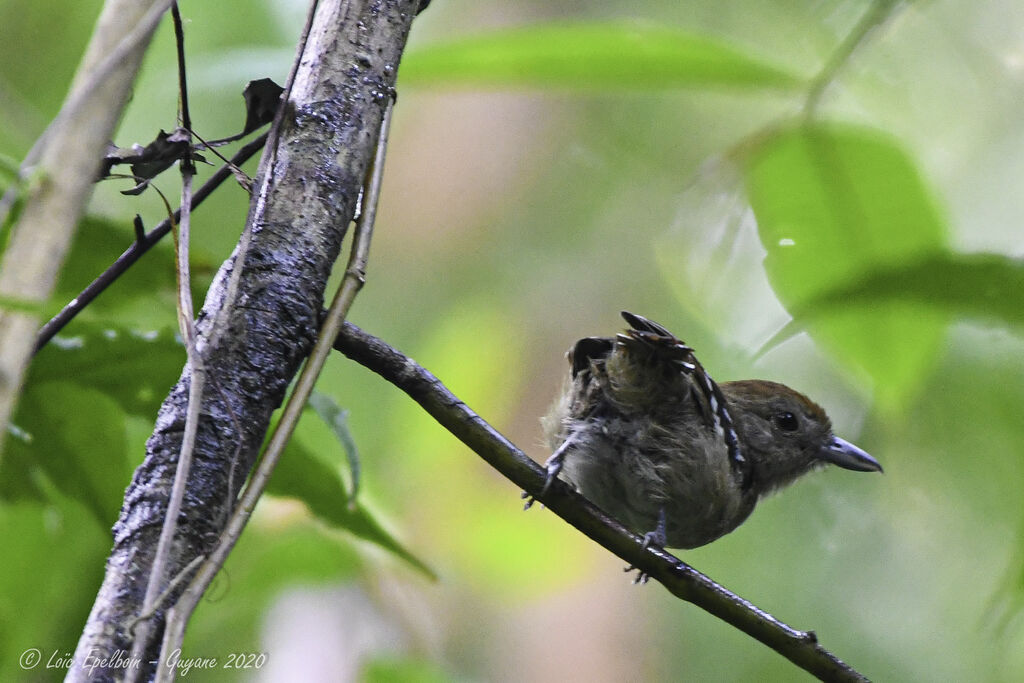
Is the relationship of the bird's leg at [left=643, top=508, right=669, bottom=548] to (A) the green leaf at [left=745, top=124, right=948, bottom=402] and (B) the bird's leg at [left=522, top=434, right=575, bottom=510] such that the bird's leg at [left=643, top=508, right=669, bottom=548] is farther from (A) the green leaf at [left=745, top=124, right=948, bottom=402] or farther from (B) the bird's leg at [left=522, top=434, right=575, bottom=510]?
(A) the green leaf at [left=745, top=124, right=948, bottom=402]

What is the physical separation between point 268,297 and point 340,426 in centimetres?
37

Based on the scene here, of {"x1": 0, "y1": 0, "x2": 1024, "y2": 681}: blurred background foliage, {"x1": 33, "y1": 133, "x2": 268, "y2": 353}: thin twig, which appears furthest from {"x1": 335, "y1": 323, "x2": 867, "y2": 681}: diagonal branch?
{"x1": 0, "y1": 0, "x2": 1024, "y2": 681}: blurred background foliage

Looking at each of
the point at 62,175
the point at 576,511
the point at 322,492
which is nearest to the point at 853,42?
the point at 576,511

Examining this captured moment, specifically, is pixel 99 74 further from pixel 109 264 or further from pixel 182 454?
pixel 109 264

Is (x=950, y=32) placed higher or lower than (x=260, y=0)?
higher

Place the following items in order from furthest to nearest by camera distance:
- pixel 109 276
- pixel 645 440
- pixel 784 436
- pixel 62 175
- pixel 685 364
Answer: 1. pixel 784 436
2. pixel 645 440
3. pixel 685 364
4. pixel 109 276
5. pixel 62 175

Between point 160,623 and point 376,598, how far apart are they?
74.1 inches

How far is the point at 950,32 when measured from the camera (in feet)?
14.6

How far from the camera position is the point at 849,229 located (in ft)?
6.20

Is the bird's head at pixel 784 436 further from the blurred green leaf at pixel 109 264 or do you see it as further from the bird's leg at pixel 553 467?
the blurred green leaf at pixel 109 264

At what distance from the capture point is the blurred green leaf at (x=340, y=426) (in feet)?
4.45

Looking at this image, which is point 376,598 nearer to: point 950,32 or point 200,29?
point 200,29

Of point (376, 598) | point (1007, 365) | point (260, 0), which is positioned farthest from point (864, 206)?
point (260, 0)

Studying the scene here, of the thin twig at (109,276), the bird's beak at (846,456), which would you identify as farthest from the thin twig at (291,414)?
the bird's beak at (846,456)
